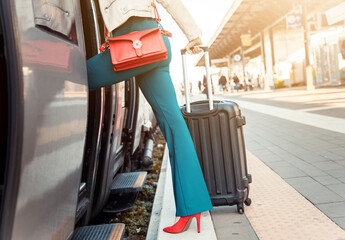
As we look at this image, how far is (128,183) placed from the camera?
2969mm

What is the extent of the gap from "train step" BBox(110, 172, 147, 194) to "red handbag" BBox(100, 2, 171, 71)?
3.76ft

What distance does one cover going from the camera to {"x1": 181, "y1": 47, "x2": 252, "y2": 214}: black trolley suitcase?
2561mm

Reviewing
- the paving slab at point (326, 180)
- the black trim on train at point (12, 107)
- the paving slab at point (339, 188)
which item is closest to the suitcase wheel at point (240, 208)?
the paving slab at point (339, 188)

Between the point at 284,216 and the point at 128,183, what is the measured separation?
118cm

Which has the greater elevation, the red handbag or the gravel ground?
the red handbag

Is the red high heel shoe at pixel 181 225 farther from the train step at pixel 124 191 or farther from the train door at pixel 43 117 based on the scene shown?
the train door at pixel 43 117

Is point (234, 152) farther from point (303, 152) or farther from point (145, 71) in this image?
point (303, 152)

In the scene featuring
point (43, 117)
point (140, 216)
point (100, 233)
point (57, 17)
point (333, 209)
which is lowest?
point (140, 216)

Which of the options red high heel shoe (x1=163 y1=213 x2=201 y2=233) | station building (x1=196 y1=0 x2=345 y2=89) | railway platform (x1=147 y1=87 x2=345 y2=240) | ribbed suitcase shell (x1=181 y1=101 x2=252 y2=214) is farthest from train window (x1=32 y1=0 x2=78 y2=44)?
station building (x1=196 y1=0 x2=345 y2=89)

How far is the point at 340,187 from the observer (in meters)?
3.08

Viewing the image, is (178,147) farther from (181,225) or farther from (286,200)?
(286,200)

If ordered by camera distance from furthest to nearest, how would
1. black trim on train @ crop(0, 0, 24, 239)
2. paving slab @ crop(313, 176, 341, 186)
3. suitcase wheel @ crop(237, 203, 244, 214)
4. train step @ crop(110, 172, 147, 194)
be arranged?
1. paving slab @ crop(313, 176, 341, 186)
2. train step @ crop(110, 172, 147, 194)
3. suitcase wheel @ crop(237, 203, 244, 214)
4. black trim on train @ crop(0, 0, 24, 239)

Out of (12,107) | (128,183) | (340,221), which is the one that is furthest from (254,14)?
(12,107)

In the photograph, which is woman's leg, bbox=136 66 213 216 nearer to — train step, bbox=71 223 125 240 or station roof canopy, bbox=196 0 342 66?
train step, bbox=71 223 125 240
